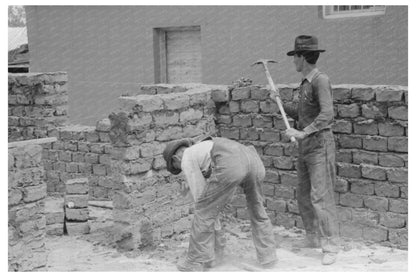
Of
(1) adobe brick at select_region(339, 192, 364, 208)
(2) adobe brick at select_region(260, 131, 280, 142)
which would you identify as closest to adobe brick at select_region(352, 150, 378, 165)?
(1) adobe brick at select_region(339, 192, 364, 208)

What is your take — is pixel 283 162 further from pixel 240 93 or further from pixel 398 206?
pixel 398 206

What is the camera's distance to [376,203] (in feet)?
24.6

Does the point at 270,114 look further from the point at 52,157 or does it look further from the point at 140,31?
the point at 140,31

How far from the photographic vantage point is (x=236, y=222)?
28.5 ft

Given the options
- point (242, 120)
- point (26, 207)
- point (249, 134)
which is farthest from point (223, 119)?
point (26, 207)

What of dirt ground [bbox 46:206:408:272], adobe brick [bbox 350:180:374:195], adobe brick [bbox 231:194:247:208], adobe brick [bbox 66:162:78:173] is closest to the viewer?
dirt ground [bbox 46:206:408:272]

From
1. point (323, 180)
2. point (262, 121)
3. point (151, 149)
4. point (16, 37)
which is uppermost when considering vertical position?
point (16, 37)

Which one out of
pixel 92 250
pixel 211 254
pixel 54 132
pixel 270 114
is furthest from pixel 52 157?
pixel 211 254

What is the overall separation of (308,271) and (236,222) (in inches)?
85.7

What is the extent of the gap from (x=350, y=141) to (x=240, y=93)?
1708mm

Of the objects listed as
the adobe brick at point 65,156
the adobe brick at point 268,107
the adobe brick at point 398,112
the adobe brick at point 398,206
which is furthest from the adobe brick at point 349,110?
the adobe brick at point 65,156

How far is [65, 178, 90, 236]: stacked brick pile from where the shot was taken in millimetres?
8539

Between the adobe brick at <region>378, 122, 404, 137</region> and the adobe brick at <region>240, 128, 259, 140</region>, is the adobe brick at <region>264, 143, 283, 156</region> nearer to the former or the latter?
the adobe brick at <region>240, 128, 259, 140</region>

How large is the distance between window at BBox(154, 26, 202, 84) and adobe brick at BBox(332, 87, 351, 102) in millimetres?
7291
